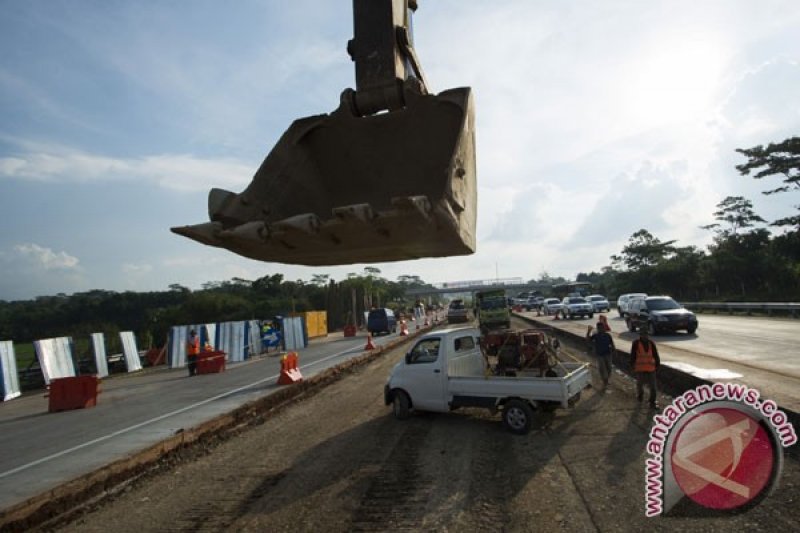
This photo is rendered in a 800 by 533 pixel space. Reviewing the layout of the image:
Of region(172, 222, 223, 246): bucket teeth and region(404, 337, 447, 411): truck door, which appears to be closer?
region(172, 222, 223, 246): bucket teeth

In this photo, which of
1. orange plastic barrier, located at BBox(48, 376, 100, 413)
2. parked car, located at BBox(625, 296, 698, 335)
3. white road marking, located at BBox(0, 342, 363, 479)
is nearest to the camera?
white road marking, located at BBox(0, 342, 363, 479)

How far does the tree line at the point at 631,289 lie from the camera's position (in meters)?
39.6

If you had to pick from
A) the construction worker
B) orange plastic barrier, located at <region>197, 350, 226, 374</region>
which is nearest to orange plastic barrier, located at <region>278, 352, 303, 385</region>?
orange plastic barrier, located at <region>197, 350, 226, 374</region>

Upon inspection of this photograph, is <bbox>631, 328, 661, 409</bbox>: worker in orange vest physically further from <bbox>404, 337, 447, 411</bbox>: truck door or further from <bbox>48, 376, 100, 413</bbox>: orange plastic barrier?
<bbox>48, 376, 100, 413</bbox>: orange plastic barrier

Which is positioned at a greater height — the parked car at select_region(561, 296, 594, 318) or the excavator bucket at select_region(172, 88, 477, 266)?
the excavator bucket at select_region(172, 88, 477, 266)

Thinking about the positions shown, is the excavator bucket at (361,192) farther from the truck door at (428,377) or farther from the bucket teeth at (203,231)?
the truck door at (428,377)

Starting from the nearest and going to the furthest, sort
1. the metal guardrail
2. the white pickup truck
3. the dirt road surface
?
the dirt road surface
the white pickup truck
the metal guardrail

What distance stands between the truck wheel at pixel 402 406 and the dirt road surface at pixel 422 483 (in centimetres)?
18

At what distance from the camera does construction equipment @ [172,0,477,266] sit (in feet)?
11.9

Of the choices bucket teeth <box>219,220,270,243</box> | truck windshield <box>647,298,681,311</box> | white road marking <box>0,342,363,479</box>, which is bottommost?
white road marking <box>0,342,363,479</box>

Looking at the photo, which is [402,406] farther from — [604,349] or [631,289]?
[631,289]

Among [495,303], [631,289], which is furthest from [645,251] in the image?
[495,303]

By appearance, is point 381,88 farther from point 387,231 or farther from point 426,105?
point 387,231

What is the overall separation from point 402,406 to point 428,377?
0.84 m
